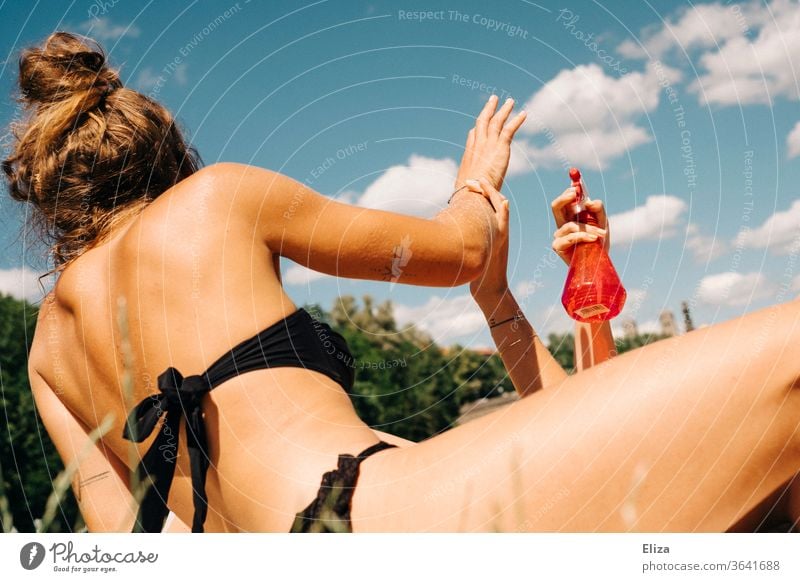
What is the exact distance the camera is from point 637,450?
61.4 inches

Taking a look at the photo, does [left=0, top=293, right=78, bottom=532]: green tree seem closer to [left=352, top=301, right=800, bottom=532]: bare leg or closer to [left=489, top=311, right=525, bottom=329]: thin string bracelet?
[left=489, top=311, right=525, bottom=329]: thin string bracelet

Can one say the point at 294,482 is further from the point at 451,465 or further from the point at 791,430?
the point at 791,430

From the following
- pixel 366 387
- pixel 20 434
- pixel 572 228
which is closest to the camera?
pixel 572 228

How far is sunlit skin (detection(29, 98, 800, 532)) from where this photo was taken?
1.55m

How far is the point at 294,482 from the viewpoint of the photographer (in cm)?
183

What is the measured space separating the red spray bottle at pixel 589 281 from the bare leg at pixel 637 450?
1.08 meters

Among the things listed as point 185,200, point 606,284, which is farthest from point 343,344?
point 606,284

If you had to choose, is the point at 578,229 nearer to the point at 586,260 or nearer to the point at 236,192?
the point at 586,260

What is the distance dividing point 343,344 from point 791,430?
1.33 m

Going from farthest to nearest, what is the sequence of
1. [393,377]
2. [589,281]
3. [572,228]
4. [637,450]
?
[393,377] → [572,228] → [589,281] → [637,450]

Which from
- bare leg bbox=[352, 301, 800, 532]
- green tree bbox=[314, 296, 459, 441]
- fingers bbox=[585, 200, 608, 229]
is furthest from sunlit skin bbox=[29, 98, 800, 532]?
green tree bbox=[314, 296, 459, 441]

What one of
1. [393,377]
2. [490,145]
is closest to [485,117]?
[490,145]

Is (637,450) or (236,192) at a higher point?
(236,192)

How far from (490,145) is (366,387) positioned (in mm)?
33857
